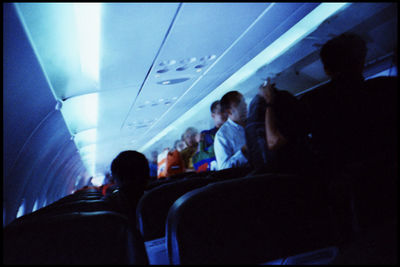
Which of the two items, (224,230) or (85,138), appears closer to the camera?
(224,230)

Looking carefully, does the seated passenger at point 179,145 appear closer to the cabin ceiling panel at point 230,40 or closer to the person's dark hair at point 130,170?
the cabin ceiling panel at point 230,40

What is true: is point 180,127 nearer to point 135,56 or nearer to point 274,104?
point 135,56

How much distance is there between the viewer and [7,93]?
9.34 feet

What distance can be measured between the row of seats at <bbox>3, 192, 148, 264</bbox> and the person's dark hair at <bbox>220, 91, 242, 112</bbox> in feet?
5.89

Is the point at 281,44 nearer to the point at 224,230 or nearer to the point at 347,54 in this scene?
the point at 347,54

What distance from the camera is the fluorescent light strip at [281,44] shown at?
2.25 meters

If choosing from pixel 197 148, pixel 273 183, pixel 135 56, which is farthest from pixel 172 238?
pixel 197 148

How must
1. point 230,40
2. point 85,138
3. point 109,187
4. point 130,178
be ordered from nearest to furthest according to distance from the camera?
point 130,178
point 230,40
point 109,187
point 85,138

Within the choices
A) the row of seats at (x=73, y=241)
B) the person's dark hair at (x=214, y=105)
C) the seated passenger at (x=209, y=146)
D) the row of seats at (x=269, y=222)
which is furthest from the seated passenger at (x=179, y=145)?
the row of seats at (x=73, y=241)

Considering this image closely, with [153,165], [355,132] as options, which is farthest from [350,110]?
[153,165]

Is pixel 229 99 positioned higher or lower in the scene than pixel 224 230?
higher

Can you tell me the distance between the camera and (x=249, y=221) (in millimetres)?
1413

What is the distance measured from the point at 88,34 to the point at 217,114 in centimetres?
144

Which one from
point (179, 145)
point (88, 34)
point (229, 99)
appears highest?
point (88, 34)
